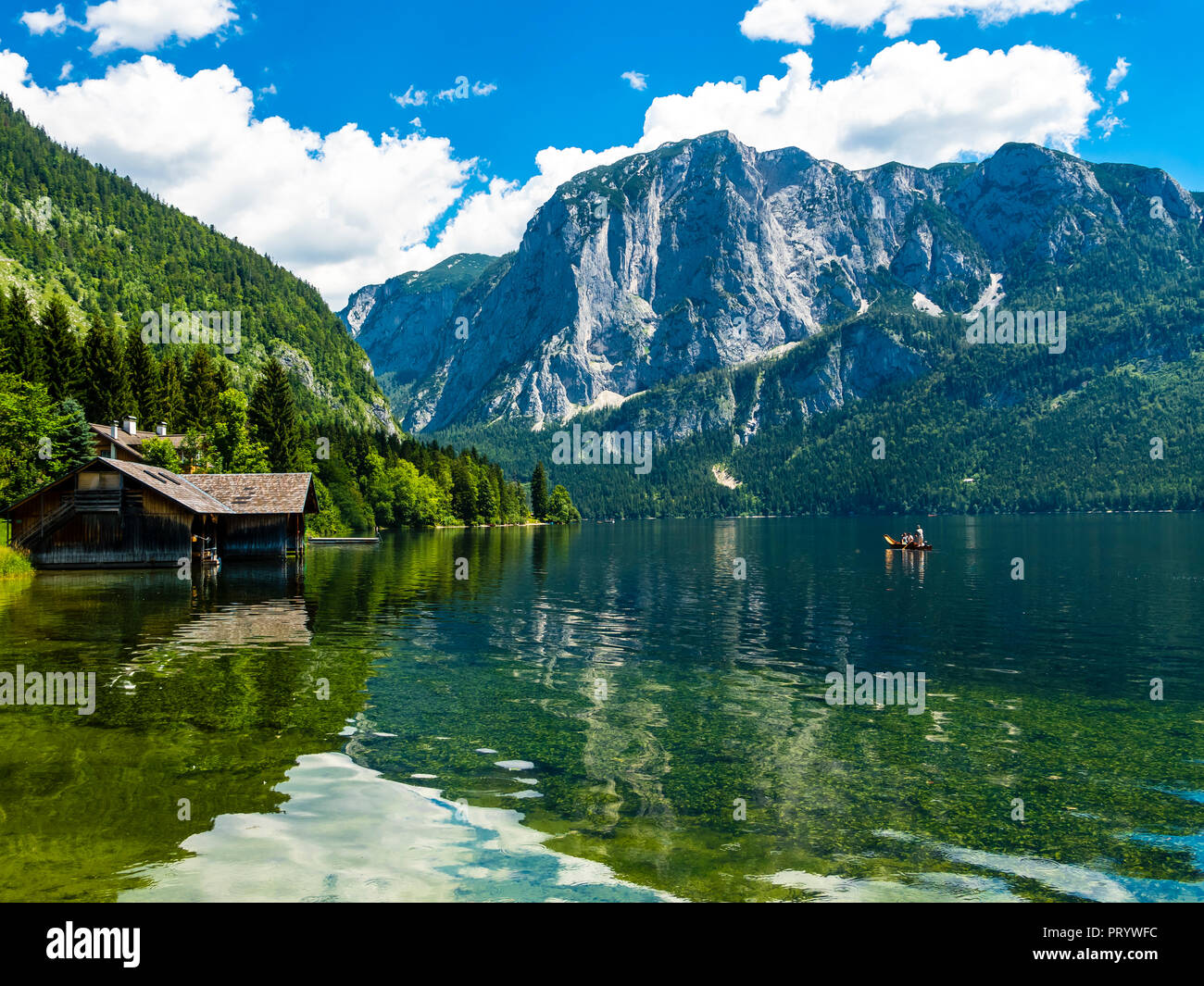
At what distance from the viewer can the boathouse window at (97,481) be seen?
5781cm

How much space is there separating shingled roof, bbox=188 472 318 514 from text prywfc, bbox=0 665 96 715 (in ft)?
152

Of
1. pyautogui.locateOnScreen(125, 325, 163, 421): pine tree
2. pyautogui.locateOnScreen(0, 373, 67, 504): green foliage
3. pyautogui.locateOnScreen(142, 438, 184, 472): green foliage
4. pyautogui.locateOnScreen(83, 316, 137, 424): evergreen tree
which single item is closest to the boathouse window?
pyautogui.locateOnScreen(0, 373, 67, 504): green foliage

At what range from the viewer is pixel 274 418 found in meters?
105

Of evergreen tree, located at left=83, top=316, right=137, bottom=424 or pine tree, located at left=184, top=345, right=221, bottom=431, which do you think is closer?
evergreen tree, located at left=83, top=316, right=137, bottom=424

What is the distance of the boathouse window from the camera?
190 ft

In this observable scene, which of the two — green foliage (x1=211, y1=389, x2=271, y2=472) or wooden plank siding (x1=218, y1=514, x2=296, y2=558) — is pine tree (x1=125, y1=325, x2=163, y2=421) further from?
wooden plank siding (x1=218, y1=514, x2=296, y2=558)

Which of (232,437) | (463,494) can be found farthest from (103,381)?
(463,494)

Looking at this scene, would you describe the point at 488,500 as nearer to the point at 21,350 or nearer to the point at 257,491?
the point at 21,350

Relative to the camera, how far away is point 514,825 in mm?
12305

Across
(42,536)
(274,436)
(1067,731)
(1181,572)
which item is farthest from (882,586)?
→ (274,436)

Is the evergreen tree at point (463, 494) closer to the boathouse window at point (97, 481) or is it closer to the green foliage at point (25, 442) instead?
the green foliage at point (25, 442)
